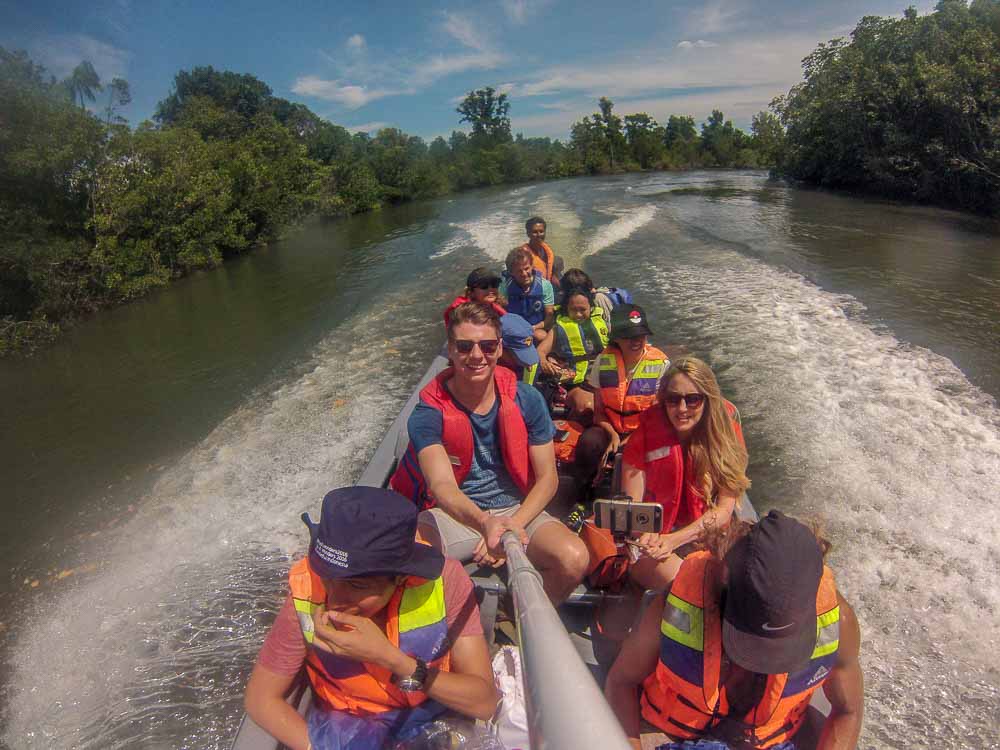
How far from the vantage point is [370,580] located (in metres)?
1.52

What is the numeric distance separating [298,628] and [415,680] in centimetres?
38

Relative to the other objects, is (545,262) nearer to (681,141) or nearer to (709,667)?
(709,667)

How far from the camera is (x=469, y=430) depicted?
7.91ft

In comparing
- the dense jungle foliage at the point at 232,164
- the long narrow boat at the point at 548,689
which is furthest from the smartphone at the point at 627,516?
the dense jungle foliage at the point at 232,164

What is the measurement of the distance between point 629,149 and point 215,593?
6152 cm

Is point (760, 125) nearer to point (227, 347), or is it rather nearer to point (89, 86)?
point (89, 86)

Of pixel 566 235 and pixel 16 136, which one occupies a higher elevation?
pixel 16 136

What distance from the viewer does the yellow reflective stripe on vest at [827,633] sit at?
58.0 inches

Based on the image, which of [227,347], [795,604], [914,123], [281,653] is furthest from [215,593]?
[914,123]

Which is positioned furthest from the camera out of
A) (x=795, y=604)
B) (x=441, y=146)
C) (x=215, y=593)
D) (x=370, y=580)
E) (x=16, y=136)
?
(x=441, y=146)

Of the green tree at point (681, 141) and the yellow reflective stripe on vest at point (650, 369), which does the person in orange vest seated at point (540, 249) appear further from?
the green tree at point (681, 141)

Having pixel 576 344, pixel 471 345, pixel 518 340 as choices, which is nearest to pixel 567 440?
pixel 518 340

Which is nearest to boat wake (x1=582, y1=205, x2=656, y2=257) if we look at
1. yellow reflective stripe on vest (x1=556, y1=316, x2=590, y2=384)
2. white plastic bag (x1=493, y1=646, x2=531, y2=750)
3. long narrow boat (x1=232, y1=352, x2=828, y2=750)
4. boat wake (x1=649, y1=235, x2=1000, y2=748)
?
boat wake (x1=649, y1=235, x2=1000, y2=748)

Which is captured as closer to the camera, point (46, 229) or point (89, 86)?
point (46, 229)
